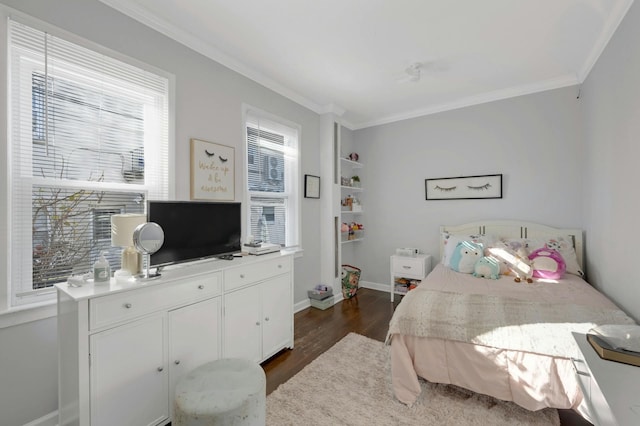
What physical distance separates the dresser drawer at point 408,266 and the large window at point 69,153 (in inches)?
119

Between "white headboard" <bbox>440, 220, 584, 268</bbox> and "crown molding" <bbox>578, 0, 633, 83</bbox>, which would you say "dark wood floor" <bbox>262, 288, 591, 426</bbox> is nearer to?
"white headboard" <bbox>440, 220, 584, 268</bbox>

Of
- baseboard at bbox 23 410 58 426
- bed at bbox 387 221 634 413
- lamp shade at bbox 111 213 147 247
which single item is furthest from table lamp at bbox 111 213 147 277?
bed at bbox 387 221 634 413

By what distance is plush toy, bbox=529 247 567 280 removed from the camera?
2.70 m

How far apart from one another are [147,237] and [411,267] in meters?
3.16

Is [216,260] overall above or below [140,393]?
above

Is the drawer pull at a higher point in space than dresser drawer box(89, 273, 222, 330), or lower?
lower

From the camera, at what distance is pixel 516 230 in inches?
132

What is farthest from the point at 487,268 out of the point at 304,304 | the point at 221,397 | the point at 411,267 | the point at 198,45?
the point at 198,45

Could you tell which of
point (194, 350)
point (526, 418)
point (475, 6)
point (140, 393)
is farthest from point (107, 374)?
point (475, 6)

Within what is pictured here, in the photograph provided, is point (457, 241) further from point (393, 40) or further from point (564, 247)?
point (393, 40)

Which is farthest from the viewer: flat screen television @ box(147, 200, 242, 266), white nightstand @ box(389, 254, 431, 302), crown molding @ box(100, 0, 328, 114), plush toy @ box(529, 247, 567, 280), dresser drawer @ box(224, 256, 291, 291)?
white nightstand @ box(389, 254, 431, 302)

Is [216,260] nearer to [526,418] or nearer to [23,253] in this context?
[23,253]

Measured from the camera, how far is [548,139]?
322 centimetres

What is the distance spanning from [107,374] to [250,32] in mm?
2477
